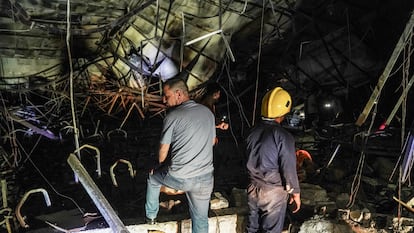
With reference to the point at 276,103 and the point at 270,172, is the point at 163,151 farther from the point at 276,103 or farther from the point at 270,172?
the point at 276,103

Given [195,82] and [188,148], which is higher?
[195,82]

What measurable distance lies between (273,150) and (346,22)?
21.9 ft

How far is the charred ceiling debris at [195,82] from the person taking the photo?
7012mm

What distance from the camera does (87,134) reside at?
9578mm

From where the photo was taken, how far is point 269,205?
4.16 m

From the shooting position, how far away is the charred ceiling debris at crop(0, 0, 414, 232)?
7012 millimetres

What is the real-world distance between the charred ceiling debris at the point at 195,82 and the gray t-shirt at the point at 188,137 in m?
2.35

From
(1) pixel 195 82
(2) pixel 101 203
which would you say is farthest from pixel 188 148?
(1) pixel 195 82

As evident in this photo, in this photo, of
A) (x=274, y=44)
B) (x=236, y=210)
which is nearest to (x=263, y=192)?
(x=236, y=210)

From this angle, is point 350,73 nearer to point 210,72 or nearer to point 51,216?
point 210,72

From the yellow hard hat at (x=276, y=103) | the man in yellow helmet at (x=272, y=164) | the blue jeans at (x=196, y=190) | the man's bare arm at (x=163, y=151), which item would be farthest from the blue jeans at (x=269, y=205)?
the man's bare arm at (x=163, y=151)

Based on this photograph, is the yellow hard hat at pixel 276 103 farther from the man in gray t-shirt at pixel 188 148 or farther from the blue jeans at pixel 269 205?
the blue jeans at pixel 269 205

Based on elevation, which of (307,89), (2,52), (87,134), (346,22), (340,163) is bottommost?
(340,163)

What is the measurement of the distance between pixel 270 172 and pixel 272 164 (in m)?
0.10
